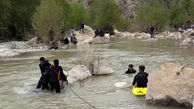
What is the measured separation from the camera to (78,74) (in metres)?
14.4

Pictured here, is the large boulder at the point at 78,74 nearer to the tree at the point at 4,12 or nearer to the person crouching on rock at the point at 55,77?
the person crouching on rock at the point at 55,77

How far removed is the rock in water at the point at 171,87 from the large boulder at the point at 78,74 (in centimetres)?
479

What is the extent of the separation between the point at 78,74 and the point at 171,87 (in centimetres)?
582

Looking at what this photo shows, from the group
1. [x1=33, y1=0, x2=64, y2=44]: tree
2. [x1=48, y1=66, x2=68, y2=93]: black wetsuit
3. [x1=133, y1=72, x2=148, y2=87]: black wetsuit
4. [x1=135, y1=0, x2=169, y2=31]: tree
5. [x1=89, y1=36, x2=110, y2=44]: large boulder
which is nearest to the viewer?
[x1=133, y1=72, x2=148, y2=87]: black wetsuit

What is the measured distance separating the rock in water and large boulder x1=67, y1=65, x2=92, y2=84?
479 centimetres

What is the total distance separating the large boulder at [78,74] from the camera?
13991 millimetres

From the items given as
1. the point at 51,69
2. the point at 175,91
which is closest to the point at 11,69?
the point at 51,69

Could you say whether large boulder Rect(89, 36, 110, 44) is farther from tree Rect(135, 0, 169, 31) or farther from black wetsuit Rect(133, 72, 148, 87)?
tree Rect(135, 0, 169, 31)

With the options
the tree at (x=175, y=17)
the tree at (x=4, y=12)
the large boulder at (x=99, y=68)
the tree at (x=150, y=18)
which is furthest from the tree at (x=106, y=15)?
the large boulder at (x=99, y=68)

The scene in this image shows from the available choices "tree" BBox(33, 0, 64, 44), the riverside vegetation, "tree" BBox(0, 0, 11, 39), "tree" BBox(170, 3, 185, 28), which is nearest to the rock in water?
the riverside vegetation

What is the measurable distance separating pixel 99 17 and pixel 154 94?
55410 millimetres

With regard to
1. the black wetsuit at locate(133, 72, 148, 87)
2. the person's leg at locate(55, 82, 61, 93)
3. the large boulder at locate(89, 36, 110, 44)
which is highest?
the large boulder at locate(89, 36, 110, 44)

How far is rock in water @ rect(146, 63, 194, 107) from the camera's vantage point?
30.1 ft

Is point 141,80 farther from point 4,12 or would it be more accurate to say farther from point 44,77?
point 4,12
